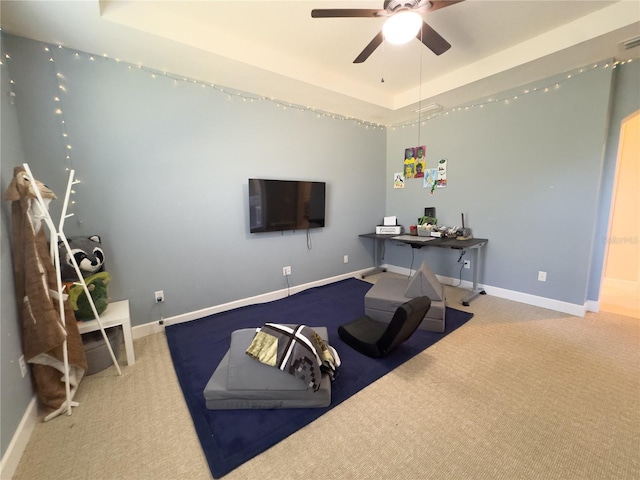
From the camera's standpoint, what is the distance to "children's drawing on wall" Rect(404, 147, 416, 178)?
4.32 meters

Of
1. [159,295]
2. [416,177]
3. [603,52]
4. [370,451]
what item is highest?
[603,52]

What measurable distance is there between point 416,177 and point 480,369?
9.94 feet

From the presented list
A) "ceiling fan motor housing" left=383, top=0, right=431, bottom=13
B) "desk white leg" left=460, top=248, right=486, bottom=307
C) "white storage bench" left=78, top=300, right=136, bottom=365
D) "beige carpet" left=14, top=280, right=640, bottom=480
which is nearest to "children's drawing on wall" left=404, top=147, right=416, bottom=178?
"desk white leg" left=460, top=248, right=486, bottom=307

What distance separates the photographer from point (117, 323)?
2.09m

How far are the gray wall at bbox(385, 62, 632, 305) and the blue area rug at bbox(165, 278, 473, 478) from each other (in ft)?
3.82

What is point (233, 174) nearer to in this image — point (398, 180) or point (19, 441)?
point (19, 441)

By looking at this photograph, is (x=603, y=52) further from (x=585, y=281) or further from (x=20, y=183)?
(x=20, y=183)

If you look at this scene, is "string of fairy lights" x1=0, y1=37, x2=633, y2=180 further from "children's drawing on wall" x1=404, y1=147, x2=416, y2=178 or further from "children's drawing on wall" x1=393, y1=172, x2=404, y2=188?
"children's drawing on wall" x1=393, y1=172, x2=404, y2=188

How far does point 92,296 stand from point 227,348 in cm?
114

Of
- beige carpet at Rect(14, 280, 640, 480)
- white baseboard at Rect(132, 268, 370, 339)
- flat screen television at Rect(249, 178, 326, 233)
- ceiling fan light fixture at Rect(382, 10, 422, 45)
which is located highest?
ceiling fan light fixture at Rect(382, 10, 422, 45)

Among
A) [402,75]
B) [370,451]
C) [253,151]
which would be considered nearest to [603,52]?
[402,75]

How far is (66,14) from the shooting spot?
1.82m

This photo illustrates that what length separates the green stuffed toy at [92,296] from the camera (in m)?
1.95

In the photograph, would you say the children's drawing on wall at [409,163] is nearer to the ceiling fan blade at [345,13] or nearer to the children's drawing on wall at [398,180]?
the children's drawing on wall at [398,180]
